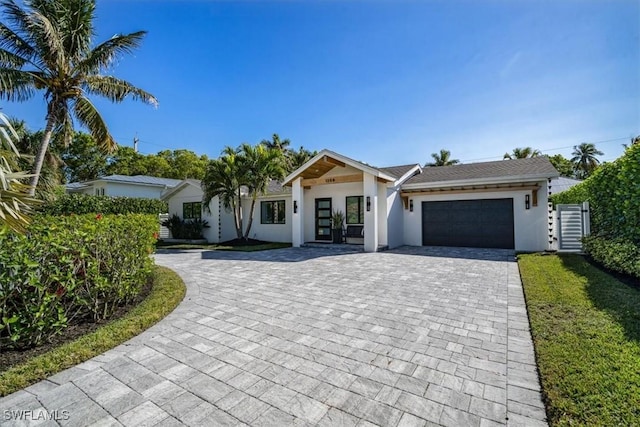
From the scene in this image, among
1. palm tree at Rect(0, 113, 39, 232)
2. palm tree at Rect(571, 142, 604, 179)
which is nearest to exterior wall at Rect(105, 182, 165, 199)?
palm tree at Rect(0, 113, 39, 232)

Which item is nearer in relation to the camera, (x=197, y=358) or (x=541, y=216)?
(x=197, y=358)

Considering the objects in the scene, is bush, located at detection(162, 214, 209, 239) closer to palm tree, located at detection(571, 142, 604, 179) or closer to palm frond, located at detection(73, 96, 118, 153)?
palm frond, located at detection(73, 96, 118, 153)

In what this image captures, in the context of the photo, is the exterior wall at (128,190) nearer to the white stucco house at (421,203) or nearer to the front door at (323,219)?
the white stucco house at (421,203)

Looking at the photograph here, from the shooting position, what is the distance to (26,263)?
10.4 ft

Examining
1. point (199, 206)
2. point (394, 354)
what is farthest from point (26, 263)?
point (199, 206)

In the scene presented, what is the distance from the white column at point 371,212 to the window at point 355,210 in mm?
2181

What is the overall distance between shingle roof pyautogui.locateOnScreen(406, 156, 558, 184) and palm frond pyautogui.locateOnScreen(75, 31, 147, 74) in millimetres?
13432

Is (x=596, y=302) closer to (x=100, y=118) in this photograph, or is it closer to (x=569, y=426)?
(x=569, y=426)

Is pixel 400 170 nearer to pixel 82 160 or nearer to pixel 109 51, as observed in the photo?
pixel 109 51

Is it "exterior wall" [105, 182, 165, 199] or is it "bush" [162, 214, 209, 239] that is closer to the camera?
"bush" [162, 214, 209, 239]

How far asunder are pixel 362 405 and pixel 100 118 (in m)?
15.3

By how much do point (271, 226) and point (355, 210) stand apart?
17.4 ft

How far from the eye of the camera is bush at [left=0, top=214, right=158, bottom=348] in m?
3.19

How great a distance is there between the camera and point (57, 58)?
1070cm
